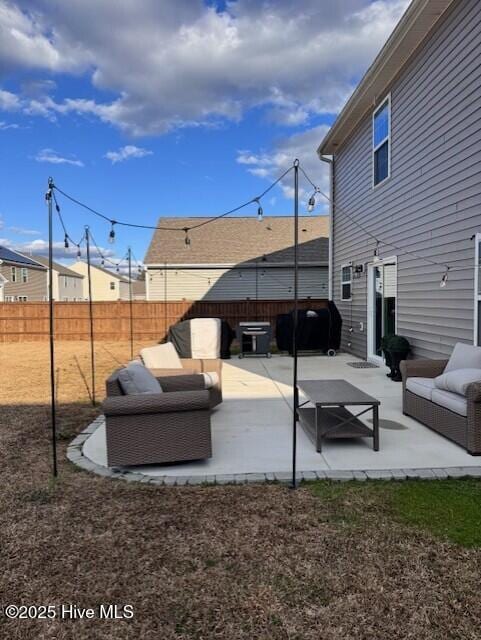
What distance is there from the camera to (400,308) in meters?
7.45

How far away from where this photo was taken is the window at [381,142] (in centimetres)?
767

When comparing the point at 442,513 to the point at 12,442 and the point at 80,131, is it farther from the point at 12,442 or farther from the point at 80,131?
the point at 80,131

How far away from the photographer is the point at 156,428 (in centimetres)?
339

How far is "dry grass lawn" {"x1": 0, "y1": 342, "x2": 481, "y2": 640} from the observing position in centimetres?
180

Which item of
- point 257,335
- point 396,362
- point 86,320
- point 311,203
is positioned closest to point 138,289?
point 86,320

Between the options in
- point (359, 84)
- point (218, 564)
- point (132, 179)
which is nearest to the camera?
point (218, 564)

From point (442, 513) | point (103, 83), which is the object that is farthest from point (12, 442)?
point (103, 83)

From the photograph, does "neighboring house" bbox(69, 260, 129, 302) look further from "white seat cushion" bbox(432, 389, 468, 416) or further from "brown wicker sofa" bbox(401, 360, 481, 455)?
"white seat cushion" bbox(432, 389, 468, 416)

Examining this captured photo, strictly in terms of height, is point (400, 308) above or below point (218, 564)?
above

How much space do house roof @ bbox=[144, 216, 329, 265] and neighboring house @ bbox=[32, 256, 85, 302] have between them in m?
17.6

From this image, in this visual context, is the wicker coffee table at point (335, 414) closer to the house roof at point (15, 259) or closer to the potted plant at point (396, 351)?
the potted plant at point (396, 351)

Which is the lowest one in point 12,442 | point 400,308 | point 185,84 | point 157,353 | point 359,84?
point 12,442

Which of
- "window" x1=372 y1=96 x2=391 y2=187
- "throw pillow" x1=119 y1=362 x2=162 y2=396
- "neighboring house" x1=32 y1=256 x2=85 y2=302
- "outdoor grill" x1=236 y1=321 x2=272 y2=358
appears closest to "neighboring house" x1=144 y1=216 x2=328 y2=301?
"outdoor grill" x1=236 y1=321 x2=272 y2=358

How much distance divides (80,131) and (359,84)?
8290mm
